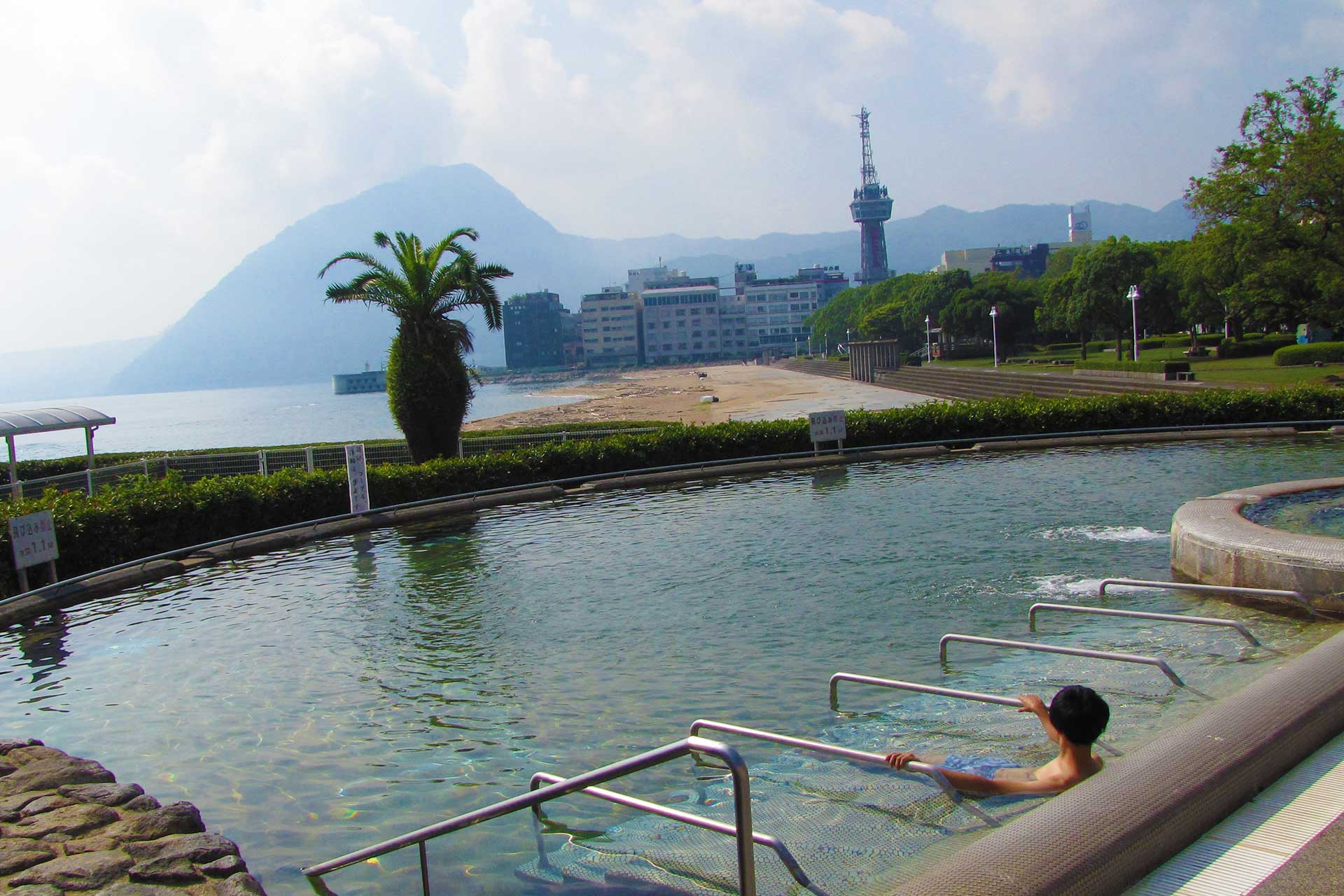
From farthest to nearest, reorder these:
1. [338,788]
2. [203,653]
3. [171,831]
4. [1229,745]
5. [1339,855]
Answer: [203,653], [338,788], [171,831], [1229,745], [1339,855]

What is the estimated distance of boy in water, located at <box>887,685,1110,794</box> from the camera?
16.3 feet

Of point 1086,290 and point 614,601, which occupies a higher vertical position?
point 1086,290

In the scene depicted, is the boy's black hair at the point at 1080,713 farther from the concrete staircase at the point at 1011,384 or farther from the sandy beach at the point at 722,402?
the sandy beach at the point at 722,402

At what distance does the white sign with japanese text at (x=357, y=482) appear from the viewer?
56.3 feet

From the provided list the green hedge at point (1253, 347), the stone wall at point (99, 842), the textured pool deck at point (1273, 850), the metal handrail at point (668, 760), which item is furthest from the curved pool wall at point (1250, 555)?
the green hedge at point (1253, 347)

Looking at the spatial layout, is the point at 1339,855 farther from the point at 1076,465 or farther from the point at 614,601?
the point at 1076,465

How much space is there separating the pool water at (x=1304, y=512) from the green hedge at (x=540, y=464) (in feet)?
33.4

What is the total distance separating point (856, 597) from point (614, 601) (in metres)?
2.65

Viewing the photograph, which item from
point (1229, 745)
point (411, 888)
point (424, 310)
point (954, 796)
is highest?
point (424, 310)

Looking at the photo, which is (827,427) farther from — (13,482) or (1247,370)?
(1247,370)

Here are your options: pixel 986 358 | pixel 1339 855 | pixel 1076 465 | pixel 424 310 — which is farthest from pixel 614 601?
pixel 986 358

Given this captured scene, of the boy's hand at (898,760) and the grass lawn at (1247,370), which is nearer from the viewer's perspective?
the boy's hand at (898,760)

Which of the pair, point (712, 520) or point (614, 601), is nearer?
point (614, 601)

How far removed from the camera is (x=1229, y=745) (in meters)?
4.57
